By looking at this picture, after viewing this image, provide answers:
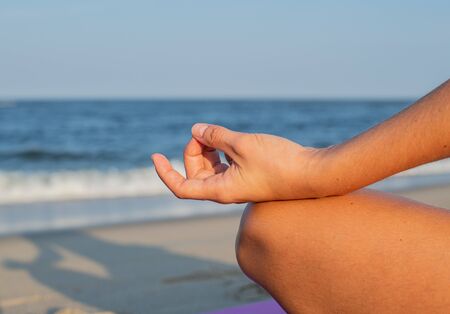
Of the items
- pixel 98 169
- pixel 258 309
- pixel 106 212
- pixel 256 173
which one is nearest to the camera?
pixel 256 173

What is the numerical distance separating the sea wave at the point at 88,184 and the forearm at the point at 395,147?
6208 mm

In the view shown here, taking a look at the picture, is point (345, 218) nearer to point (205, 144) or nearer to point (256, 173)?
point (256, 173)

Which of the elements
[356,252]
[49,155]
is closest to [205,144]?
[356,252]

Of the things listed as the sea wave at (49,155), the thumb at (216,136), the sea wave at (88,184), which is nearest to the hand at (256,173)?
the thumb at (216,136)

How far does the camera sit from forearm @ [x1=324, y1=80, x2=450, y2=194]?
4.19 ft

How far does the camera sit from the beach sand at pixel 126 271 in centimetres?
307

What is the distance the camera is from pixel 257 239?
148cm

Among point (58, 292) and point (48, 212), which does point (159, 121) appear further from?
point (58, 292)

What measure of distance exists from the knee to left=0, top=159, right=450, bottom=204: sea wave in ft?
19.5

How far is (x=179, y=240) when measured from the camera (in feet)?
15.5

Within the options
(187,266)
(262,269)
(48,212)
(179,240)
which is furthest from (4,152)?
(262,269)

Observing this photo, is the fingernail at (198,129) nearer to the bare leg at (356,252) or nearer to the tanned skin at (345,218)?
the tanned skin at (345,218)

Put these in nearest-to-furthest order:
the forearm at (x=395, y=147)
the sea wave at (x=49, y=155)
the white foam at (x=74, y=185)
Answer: the forearm at (x=395, y=147), the white foam at (x=74, y=185), the sea wave at (x=49, y=155)

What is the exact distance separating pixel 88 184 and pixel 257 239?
25.3 feet
